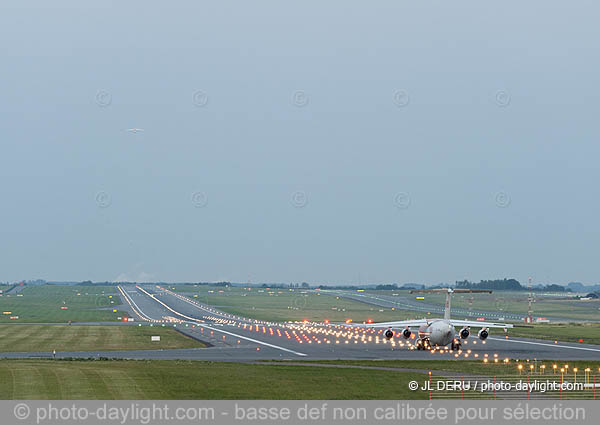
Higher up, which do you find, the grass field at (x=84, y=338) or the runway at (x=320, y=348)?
the runway at (x=320, y=348)

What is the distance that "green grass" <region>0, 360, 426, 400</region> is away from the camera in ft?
150

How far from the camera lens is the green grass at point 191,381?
150 ft

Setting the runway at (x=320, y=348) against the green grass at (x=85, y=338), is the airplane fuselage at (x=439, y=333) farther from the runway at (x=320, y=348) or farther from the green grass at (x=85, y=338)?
the green grass at (x=85, y=338)

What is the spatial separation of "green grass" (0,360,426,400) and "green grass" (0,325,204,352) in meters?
24.0

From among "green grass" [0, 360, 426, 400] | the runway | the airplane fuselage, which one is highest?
the airplane fuselage

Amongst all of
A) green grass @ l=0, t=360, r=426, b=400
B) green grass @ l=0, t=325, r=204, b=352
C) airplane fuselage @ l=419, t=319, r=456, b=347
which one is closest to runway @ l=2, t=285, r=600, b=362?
airplane fuselage @ l=419, t=319, r=456, b=347

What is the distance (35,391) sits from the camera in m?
45.7

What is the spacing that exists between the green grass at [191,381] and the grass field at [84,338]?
23.9m

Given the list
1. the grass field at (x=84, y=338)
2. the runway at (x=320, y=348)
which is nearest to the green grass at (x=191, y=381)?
the runway at (x=320, y=348)

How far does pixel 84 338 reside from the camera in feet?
343

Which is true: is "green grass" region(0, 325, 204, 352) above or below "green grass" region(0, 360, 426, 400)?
below

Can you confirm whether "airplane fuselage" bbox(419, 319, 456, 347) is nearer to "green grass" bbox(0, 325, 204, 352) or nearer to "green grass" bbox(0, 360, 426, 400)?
"green grass" bbox(0, 360, 426, 400)

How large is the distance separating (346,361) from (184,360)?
1496 centimetres
